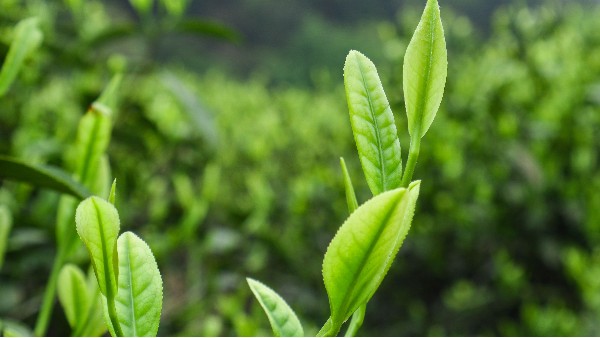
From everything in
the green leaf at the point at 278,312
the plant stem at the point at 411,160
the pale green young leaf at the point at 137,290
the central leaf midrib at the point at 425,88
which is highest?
the central leaf midrib at the point at 425,88

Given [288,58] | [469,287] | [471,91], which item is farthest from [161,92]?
[288,58]

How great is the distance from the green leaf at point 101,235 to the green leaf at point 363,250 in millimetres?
114

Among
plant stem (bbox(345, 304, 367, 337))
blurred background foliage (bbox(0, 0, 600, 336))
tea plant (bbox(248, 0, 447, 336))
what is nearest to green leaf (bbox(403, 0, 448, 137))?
tea plant (bbox(248, 0, 447, 336))

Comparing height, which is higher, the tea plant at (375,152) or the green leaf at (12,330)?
the tea plant at (375,152)

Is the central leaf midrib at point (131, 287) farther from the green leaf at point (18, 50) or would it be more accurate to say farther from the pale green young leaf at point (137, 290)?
the green leaf at point (18, 50)

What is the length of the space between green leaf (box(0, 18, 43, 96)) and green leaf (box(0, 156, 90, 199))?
63 millimetres

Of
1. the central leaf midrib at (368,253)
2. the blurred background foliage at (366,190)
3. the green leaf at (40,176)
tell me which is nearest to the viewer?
the central leaf midrib at (368,253)

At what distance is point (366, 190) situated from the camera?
283cm

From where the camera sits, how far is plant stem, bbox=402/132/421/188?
36 centimetres

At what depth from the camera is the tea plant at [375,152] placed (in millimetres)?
347

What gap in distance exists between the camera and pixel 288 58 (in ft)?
51.3

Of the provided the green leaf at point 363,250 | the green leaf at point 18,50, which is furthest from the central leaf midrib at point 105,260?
the green leaf at point 18,50

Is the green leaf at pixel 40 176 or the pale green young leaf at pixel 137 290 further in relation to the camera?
the green leaf at pixel 40 176

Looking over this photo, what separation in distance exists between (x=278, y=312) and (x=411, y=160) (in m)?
0.12
